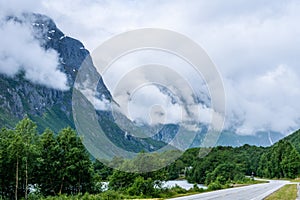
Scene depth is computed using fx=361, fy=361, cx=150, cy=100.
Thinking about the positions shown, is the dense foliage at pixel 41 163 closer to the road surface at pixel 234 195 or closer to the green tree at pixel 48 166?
the green tree at pixel 48 166

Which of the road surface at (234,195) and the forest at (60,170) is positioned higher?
the forest at (60,170)

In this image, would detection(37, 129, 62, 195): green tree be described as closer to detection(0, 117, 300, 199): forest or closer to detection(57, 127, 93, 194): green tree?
detection(0, 117, 300, 199): forest

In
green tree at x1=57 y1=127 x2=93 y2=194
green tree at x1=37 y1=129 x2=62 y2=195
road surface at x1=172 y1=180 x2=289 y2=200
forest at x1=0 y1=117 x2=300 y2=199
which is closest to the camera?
road surface at x1=172 y1=180 x2=289 y2=200

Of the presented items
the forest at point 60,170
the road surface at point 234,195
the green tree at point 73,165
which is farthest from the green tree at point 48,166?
the road surface at point 234,195

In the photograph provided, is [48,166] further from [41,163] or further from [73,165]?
[73,165]

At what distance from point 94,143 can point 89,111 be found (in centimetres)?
508

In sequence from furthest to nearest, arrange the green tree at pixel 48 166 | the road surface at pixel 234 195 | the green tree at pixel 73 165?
the green tree at pixel 73 165
the green tree at pixel 48 166
the road surface at pixel 234 195

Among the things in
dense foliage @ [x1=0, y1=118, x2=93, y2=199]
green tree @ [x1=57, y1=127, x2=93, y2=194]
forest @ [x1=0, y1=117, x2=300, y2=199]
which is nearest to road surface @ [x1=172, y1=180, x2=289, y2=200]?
forest @ [x1=0, y1=117, x2=300, y2=199]

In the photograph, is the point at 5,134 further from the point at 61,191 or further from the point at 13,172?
the point at 61,191

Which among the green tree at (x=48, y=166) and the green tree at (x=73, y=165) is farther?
the green tree at (x=73, y=165)

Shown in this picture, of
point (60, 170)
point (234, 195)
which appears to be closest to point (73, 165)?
point (60, 170)

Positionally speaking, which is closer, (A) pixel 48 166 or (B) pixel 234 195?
(B) pixel 234 195

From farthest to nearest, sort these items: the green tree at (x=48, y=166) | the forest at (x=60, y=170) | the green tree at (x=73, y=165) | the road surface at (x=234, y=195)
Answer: the green tree at (x=73, y=165)
the green tree at (x=48, y=166)
the forest at (x=60, y=170)
the road surface at (x=234, y=195)

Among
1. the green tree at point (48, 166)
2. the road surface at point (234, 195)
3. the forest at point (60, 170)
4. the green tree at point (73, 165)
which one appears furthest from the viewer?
the green tree at point (73, 165)
